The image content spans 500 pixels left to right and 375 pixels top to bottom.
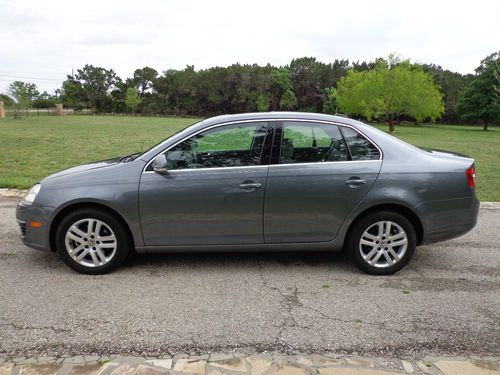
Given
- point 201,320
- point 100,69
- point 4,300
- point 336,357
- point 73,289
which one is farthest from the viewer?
point 100,69

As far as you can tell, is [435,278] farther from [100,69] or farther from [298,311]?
[100,69]

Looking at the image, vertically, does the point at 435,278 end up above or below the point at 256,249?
below

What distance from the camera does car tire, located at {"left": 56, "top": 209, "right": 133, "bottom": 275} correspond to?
386cm

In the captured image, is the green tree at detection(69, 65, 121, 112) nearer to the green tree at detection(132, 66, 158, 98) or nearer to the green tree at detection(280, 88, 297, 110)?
the green tree at detection(132, 66, 158, 98)

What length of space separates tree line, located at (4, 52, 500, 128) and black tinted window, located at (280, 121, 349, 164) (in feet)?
121

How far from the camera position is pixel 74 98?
80.5 m

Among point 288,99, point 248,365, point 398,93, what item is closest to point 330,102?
point 288,99

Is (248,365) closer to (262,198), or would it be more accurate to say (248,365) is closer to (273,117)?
(262,198)

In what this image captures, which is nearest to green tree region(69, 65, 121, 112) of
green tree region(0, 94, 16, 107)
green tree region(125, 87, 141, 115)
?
green tree region(125, 87, 141, 115)

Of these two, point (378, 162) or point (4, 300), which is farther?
point (378, 162)

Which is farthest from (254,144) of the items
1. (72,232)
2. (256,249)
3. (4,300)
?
(4,300)

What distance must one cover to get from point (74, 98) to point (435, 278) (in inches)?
3421

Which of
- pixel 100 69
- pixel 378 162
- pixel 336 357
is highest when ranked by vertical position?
pixel 100 69

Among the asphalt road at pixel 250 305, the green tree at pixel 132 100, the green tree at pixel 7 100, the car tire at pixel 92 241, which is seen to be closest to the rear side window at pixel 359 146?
the asphalt road at pixel 250 305
